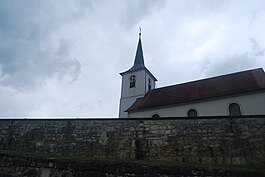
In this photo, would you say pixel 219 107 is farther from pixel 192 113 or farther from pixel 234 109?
pixel 192 113

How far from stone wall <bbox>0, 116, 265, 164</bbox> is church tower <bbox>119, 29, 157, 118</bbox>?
1615cm

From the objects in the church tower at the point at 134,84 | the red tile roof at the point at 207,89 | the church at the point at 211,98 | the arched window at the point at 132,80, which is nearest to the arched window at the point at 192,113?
the church at the point at 211,98

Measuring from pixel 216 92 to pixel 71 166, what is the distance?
16.1m

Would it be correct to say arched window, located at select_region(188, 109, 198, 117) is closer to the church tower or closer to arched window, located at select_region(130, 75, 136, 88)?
the church tower

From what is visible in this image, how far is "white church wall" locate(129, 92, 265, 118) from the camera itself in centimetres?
1705

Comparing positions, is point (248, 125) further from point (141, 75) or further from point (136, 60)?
point (136, 60)

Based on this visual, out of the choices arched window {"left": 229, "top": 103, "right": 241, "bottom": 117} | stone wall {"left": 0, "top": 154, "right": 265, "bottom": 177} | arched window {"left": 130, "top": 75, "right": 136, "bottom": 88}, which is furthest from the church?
stone wall {"left": 0, "top": 154, "right": 265, "bottom": 177}

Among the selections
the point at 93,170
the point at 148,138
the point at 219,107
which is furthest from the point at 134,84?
the point at 93,170

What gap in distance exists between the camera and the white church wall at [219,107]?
1705 centimetres

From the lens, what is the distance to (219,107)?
60.8ft

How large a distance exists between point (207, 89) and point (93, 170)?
1676 centimetres

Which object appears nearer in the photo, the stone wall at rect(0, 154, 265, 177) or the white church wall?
the stone wall at rect(0, 154, 265, 177)

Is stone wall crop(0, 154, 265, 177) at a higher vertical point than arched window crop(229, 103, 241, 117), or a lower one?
lower

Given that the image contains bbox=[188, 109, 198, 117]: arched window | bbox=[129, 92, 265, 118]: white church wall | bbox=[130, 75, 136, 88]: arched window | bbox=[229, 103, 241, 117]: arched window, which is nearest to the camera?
bbox=[129, 92, 265, 118]: white church wall
